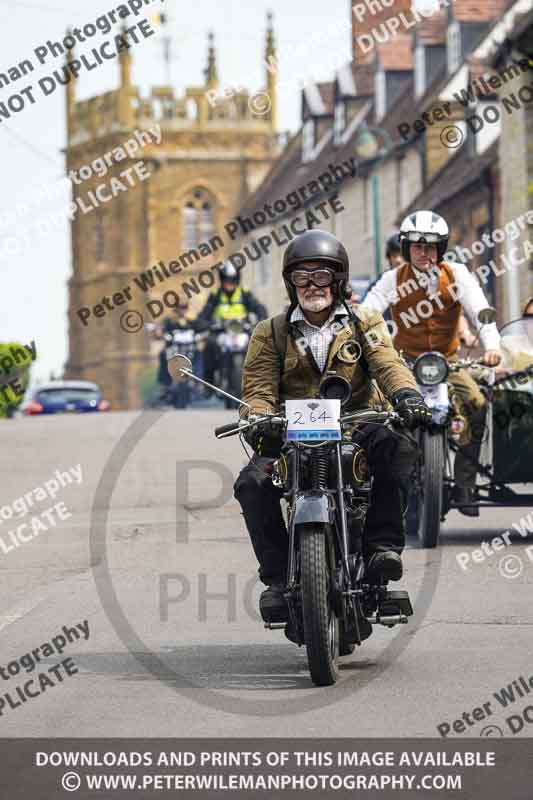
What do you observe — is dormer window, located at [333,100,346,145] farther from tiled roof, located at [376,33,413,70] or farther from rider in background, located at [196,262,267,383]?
rider in background, located at [196,262,267,383]

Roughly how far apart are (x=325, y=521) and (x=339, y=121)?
188ft

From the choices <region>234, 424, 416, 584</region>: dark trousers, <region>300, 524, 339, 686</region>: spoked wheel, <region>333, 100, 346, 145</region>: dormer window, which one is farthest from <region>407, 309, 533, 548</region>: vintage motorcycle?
<region>333, 100, 346, 145</region>: dormer window

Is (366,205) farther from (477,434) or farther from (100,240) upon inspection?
(100,240)

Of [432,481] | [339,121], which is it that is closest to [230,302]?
[432,481]

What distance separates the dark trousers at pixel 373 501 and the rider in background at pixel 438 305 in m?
3.86

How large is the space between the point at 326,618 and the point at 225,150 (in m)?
99.5

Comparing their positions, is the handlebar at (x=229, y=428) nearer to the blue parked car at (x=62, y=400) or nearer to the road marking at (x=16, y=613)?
the road marking at (x=16, y=613)

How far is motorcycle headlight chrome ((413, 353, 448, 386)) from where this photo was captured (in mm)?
12086

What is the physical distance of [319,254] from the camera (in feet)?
25.8

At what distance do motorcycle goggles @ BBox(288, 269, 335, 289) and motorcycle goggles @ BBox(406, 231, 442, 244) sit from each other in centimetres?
407

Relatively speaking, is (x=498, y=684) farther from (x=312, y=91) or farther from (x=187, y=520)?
(x=312, y=91)

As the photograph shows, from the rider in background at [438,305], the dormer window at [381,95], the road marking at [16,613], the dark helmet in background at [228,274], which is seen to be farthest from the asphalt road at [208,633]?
the dormer window at [381,95]

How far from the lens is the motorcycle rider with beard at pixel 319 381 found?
26.0ft

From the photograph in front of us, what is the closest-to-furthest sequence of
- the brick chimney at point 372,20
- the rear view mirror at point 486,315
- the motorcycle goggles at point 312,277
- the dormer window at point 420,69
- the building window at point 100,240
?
the motorcycle goggles at point 312,277 → the rear view mirror at point 486,315 → the brick chimney at point 372,20 → the dormer window at point 420,69 → the building window at point 100,240
